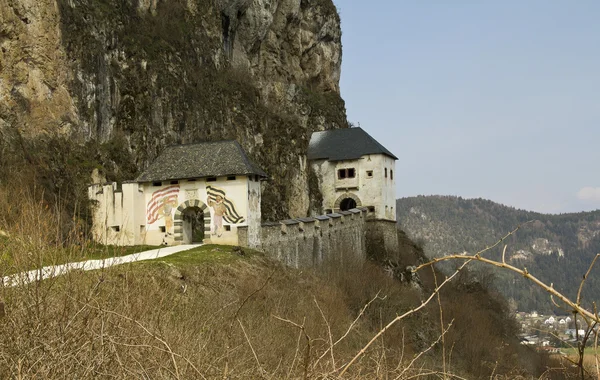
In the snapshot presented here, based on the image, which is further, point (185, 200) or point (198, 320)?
point (185, 200)

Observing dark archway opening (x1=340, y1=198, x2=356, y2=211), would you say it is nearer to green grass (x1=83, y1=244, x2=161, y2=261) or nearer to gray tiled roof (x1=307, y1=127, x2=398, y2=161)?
gray tiled roof (x1=307, y1=127, x2=398, y2=161)

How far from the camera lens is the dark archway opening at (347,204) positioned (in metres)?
48.5

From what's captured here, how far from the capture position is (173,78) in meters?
39.1

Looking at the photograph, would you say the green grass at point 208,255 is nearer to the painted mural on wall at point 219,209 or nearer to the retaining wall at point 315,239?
the painted mural on wall at point 219,209

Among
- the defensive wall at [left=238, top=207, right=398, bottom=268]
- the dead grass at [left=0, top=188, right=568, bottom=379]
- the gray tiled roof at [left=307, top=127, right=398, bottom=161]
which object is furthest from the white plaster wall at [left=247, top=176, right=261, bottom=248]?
the gray tiled roof at [left=307, top=127, right=398, bottom=161]

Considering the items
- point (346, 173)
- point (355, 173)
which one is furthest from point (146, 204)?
point (346, 173)

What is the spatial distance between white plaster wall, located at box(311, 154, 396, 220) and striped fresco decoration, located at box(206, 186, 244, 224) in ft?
66.4

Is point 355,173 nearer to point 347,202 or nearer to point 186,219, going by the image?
point 347,202

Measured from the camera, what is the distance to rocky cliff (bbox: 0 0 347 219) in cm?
2816

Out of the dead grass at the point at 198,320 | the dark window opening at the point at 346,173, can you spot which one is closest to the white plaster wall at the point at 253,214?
the dead grass at the point at 198,320

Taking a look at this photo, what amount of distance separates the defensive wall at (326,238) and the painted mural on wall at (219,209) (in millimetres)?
883

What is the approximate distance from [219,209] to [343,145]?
23.6 meters

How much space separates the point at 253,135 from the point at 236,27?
11720mm

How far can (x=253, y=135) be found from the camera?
46.3 metres
